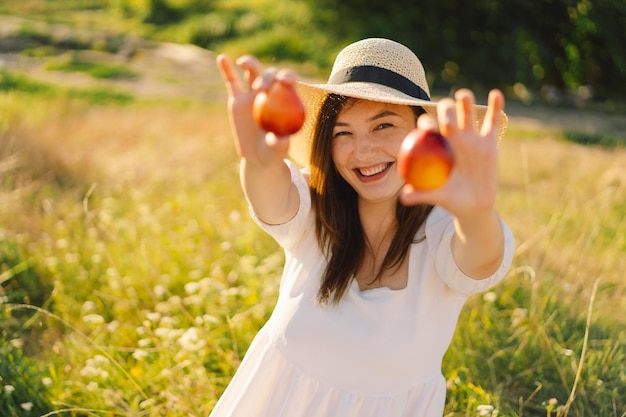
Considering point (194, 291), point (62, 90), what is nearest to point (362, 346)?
point (194, 291)

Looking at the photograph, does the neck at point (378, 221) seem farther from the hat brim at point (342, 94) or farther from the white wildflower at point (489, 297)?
the white wildflower at point (489, 297)

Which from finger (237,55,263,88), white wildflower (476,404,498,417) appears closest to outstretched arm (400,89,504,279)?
finger (237,55,263,88)

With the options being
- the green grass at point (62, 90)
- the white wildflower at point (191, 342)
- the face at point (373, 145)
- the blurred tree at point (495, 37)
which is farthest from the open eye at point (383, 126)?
the blurred tree at point (495, 37)

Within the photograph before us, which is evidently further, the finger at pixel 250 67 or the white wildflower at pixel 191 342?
the white wildflower at pixel 191 342

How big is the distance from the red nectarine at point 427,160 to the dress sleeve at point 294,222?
650mm

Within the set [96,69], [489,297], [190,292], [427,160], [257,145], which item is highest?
[427,160]

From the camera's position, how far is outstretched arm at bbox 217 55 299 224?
141 cm

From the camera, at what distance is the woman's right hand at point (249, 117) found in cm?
142

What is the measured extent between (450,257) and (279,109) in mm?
580

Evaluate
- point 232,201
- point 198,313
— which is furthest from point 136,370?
point 232,201

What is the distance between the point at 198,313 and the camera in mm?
3004

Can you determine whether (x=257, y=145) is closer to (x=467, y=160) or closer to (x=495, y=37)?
(x=467, y=160)

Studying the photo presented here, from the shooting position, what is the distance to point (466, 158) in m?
1.24

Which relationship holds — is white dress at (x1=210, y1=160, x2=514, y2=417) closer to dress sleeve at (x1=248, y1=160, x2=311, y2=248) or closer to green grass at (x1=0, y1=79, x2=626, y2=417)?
dress sleeve at (x1=248, y1=160, x2=311, y2=248)
